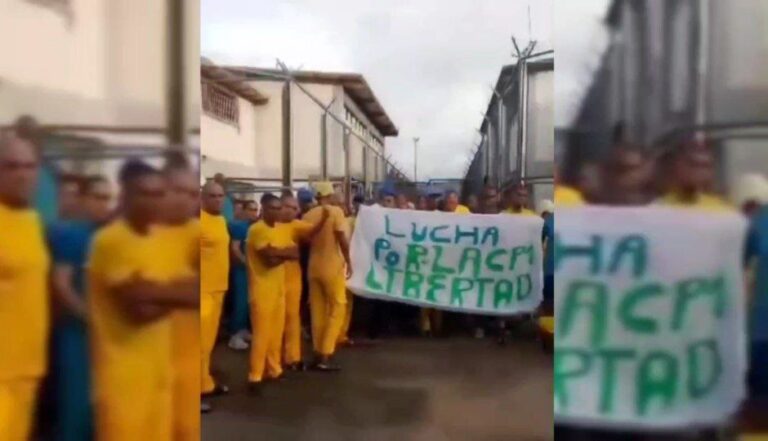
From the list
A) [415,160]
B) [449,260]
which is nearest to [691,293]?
[449,260]

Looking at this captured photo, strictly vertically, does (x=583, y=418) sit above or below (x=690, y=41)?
below

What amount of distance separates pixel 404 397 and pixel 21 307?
0.71 meters

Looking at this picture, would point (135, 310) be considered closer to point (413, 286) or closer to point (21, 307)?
point (21, 307)

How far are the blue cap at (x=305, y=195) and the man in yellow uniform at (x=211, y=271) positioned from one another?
153 millimetres

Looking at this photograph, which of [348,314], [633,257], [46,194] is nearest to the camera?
[633,257]

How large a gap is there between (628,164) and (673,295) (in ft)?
0.77

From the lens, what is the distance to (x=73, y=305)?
1456 mm

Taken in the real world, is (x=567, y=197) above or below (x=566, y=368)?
above

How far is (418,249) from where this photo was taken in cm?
156

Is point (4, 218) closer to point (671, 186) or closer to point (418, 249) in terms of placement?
point (418, 249)

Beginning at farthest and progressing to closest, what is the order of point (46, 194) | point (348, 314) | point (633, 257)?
point (348, 314)
point (46, 194)
point (633, 257)

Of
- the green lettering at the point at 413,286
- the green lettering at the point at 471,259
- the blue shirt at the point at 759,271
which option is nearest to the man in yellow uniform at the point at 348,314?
the green lettering at the point at 413,286

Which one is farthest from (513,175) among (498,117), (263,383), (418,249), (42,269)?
(42,269)

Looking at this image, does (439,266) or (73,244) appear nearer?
(73,244)
